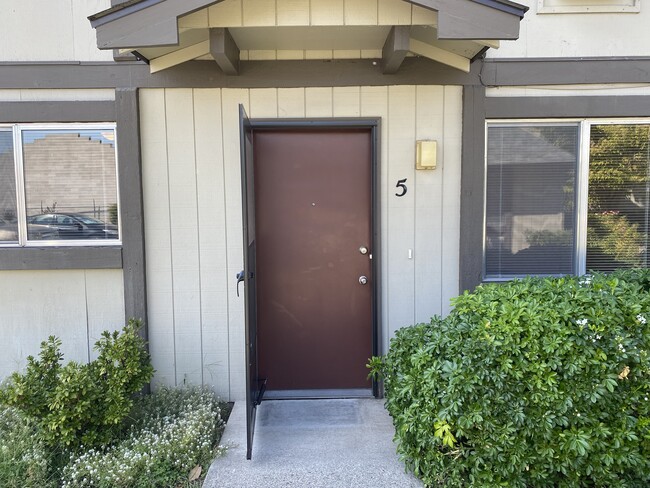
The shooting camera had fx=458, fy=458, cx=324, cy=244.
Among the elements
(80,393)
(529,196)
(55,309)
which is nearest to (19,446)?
(80,393)

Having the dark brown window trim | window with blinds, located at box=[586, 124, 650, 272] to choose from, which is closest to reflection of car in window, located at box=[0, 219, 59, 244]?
the dark brown window trim

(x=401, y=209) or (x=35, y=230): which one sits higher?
(x=401, y=209)

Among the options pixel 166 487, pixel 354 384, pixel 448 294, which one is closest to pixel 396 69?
pixel 448 294

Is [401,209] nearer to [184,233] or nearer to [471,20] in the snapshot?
Result: [471,20]

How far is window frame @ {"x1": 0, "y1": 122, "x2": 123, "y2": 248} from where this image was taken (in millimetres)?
3607

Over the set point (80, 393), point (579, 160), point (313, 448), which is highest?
point (579, 160)

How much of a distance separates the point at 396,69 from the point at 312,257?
159 centimetres

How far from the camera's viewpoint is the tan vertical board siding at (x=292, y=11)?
9.40 ft

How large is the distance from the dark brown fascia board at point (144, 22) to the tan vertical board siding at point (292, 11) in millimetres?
404

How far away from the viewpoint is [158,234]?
3.62m

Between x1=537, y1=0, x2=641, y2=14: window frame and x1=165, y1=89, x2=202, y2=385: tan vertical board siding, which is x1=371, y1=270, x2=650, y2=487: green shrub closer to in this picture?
x1=165, y1=89, x2=202, y2=385: tan vertical board siding

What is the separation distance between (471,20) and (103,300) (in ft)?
10.9

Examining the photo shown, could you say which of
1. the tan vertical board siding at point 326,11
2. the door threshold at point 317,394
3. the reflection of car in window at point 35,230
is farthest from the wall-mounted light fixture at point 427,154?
the reflection of car in window at point 35,230

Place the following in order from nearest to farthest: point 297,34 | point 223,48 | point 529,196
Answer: point 223,48
point 297,34
point 529,196
